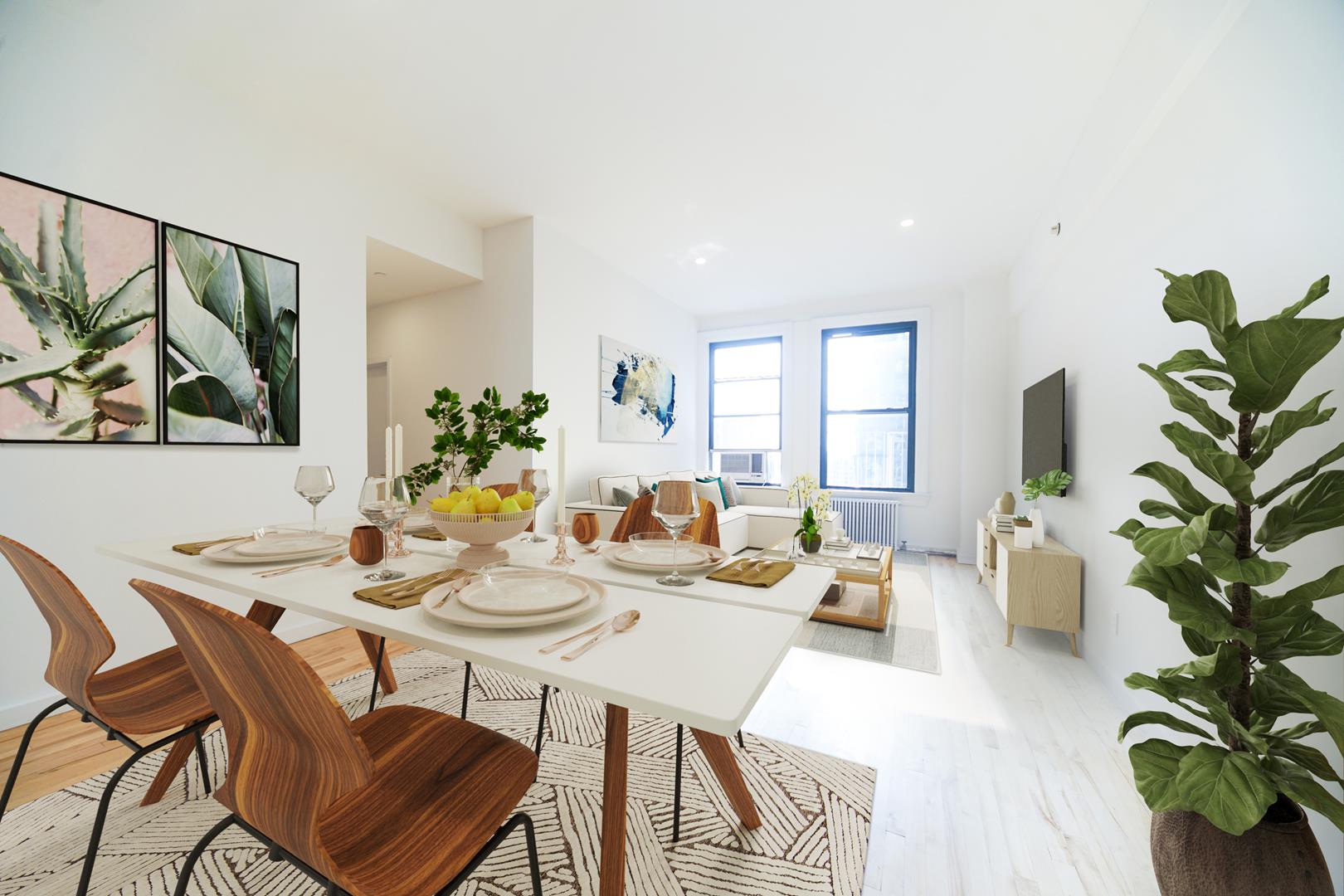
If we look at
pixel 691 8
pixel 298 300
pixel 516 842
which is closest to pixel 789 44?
pixel 691 8

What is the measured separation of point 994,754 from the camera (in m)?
1.75

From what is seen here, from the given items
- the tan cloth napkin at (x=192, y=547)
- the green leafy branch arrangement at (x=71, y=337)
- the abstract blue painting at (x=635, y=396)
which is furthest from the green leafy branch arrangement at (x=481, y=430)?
the abstract blue painting at (x=635, y=396)

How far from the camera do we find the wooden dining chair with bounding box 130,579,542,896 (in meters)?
0.63

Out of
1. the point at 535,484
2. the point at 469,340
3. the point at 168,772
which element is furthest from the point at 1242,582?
the point at 469,340

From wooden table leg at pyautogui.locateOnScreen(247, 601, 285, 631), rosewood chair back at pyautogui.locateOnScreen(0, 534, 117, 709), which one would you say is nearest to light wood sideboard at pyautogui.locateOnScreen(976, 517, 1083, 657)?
wooden table leg at pyautogui.locateOnScreen(247, 601, 285, 631)

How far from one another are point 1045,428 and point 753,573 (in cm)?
289

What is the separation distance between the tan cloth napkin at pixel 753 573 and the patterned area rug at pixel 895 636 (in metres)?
1.14

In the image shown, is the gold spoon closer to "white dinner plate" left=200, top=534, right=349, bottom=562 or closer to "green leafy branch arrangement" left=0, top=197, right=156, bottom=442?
"white dinner plate" left=200, top=534, right=349, bottom=562

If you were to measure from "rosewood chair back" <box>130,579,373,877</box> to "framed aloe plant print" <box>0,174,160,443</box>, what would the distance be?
2.04m

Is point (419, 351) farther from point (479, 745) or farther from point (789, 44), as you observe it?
point (479, 745)

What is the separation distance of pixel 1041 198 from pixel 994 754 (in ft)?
11.1

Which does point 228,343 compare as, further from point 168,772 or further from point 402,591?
point 402,591

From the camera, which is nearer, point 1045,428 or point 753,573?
point 753,573

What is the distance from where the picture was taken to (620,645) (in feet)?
2.54
